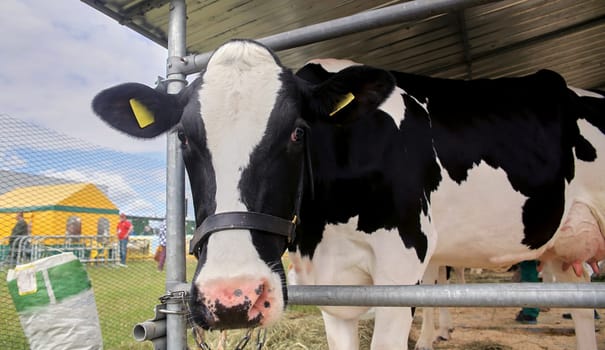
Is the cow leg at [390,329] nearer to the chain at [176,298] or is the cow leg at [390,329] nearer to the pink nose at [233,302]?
the chain at [176,298]

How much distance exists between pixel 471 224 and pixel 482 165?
0.40 meters

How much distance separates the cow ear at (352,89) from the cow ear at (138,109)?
0.67m

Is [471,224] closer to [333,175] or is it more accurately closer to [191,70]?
[333,175]

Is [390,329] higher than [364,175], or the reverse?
[364,175]

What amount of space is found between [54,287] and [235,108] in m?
2.45

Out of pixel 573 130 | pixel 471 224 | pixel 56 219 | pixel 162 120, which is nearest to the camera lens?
pixel 162 120

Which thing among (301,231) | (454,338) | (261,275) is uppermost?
(301,231)

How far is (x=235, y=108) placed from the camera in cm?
170

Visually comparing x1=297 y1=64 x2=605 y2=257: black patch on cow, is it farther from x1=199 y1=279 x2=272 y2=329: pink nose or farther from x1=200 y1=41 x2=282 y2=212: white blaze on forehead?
x1=199 y1=279 x2=272 y2=329: pink nose

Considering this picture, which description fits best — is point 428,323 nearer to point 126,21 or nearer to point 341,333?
point 341,333

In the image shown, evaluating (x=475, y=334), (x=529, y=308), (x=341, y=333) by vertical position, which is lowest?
(x=475, y=334)

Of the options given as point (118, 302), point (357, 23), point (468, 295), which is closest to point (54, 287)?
point (357, 23)

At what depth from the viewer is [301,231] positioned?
242cm

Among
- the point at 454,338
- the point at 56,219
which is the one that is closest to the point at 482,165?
the point at 454,338
